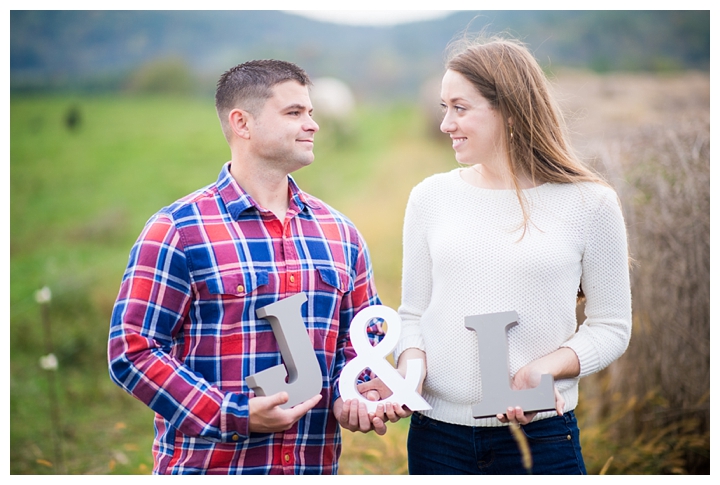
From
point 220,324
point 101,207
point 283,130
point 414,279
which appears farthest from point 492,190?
point 101,207

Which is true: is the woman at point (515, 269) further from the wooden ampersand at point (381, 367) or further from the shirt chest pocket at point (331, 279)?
the shirt chest pocket at point (331, 279)

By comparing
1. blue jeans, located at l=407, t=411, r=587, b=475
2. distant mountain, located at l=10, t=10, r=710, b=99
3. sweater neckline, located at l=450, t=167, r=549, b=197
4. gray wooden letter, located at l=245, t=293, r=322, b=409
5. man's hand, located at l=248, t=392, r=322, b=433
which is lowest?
blue jeans, located at l=407, t=411, r=587, b=475

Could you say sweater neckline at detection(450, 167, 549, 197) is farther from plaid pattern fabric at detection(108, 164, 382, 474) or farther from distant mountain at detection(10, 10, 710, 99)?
distant mountain at detection(10, 10, 710, 99)

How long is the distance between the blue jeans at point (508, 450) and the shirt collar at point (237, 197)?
0.92 metres

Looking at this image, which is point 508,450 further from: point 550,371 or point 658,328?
point 658,328

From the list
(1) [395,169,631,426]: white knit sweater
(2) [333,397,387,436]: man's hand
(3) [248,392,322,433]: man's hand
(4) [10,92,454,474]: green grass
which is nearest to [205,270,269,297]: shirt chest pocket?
(3) [248,392,322,433]: man's hand

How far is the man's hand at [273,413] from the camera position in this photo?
190 centimetres

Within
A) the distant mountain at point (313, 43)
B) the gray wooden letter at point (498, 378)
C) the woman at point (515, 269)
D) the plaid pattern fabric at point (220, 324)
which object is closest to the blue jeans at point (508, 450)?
the woman at point (515, 269)

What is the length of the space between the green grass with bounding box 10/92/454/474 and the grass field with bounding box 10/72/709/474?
17mm

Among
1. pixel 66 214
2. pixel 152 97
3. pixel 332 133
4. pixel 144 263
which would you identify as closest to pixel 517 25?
pixel 332 133

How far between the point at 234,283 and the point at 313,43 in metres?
11.7

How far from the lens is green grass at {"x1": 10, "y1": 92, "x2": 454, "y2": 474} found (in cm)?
500

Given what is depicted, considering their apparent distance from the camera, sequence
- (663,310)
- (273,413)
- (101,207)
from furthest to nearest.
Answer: (101,207)
(663,310)
(273,413)

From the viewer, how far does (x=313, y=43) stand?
42.3ft
